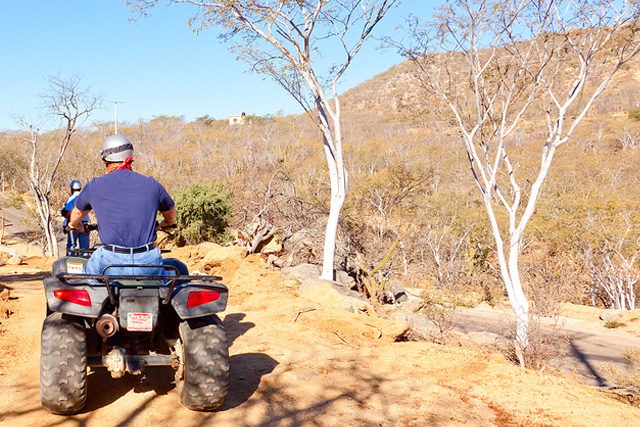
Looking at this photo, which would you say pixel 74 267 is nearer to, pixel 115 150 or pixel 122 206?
pixel 122 206

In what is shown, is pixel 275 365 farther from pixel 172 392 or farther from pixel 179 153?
pixel 179 153

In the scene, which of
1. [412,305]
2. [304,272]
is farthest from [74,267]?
[412,305]

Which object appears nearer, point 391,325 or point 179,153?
point 391,325

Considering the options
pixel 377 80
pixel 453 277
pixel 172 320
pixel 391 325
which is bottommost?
pixel 453 277

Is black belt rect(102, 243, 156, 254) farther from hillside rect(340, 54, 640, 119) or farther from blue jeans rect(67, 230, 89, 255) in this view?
hillside rect(340, 54, 640, 119)

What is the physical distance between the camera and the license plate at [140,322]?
351 cm

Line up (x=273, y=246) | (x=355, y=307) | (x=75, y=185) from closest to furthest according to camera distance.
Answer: (x=75, y=185) → (x=355, y=307) → (x=273, y=246)

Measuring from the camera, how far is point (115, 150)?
3.88 meters

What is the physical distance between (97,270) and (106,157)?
2.77ft

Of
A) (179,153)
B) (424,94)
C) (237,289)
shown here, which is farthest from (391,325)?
(179,153)

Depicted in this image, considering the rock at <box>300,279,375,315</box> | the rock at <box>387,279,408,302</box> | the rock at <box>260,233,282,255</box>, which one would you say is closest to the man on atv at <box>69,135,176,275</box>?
the rock at <box>300,279,375,315</box>

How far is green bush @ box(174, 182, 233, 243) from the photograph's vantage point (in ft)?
66.3

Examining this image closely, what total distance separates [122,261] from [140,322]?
48cm

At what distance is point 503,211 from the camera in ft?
93.1
